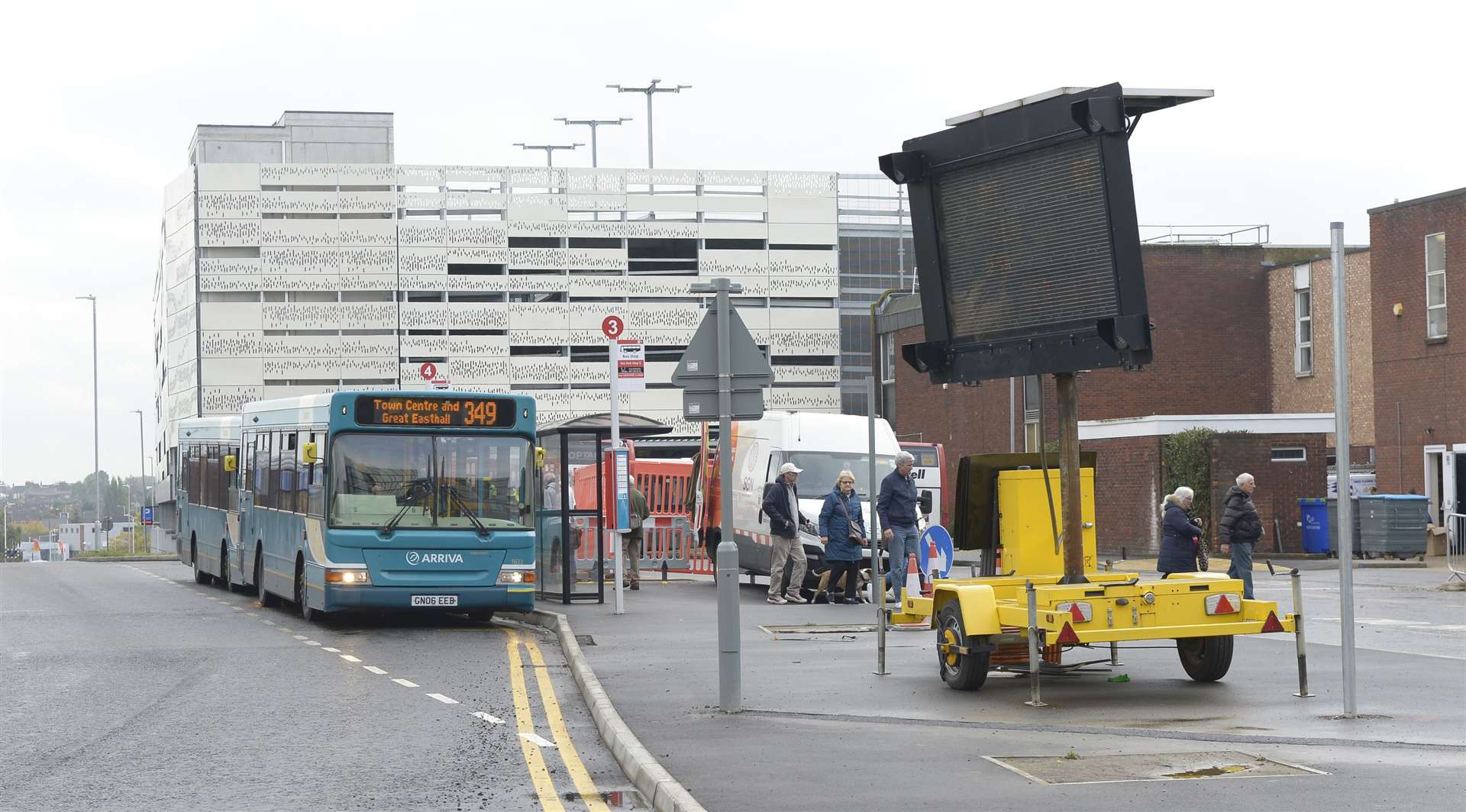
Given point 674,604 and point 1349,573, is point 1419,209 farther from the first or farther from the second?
point 1349,573

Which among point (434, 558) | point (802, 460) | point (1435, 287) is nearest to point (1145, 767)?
point (434, 558)

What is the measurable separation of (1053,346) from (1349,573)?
8.85 ft

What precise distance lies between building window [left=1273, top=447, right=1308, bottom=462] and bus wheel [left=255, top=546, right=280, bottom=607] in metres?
24.3

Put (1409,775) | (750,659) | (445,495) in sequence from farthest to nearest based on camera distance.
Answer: (445,495) → (750,659) → (1409,775)

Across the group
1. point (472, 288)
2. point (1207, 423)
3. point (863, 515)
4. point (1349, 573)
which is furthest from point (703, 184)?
point (1349, 573)

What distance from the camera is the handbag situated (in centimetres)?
2244

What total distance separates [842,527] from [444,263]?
72.9 metres

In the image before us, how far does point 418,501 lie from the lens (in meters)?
20.1

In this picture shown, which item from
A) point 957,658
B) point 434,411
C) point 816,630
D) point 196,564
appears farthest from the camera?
point 196,564

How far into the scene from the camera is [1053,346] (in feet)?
42.3

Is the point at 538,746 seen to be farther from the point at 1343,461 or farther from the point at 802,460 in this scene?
the point at 802,460

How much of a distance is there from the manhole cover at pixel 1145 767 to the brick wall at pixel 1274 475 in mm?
30807

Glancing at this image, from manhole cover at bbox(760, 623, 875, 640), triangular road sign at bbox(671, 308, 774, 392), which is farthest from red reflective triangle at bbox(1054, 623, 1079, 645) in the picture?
manhole cover at bbox(760, 623, 875, 640)

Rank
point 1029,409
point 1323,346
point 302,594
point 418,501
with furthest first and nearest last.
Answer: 1. point 1029,409
2. point 1323,346
3. point 302,594
4. point 418,501
